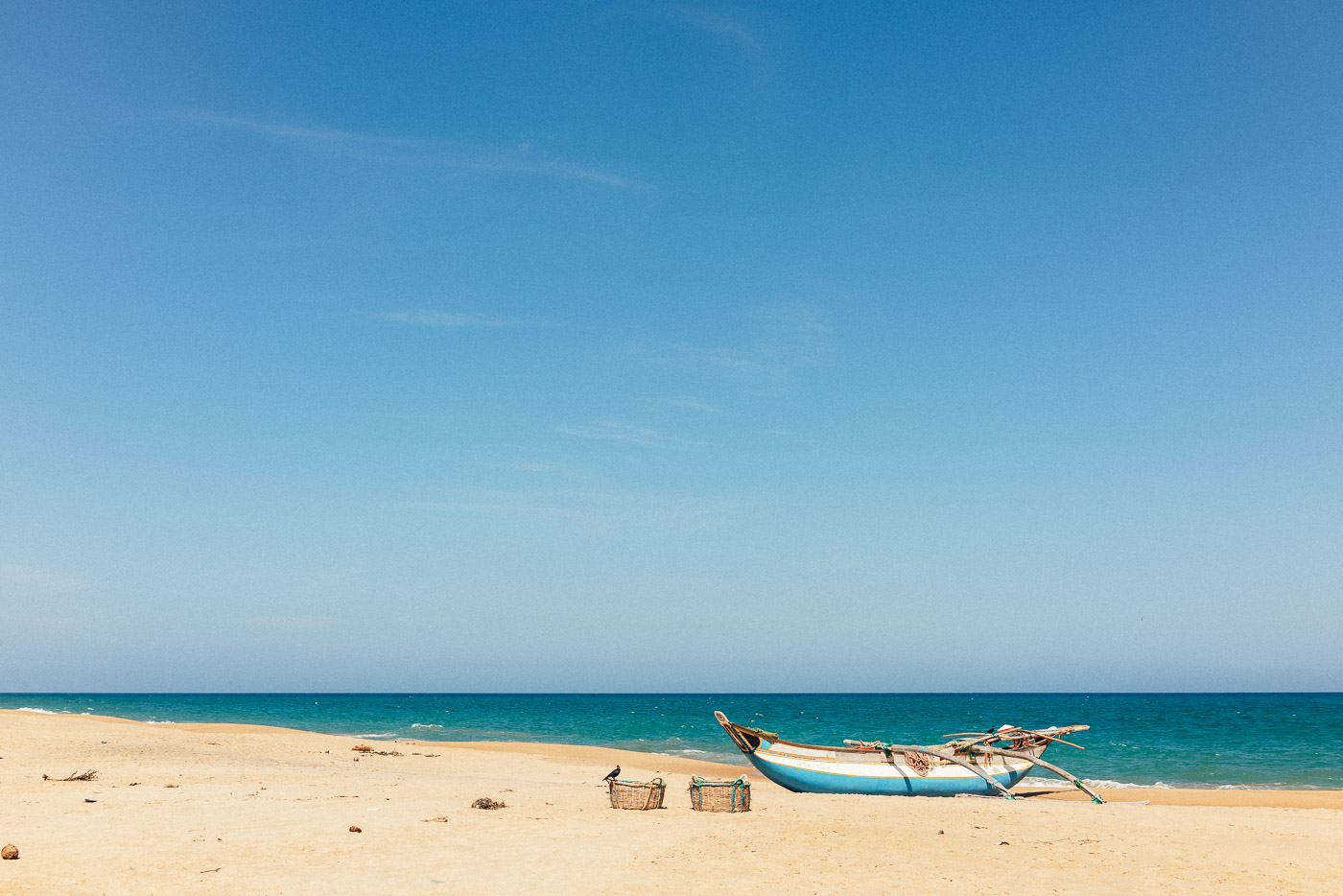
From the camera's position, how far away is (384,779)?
2292 centimetres

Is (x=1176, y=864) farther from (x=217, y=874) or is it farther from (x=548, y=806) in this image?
(x=217, y=874)

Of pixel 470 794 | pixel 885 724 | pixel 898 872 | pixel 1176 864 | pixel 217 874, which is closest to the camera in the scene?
pixel 217 874

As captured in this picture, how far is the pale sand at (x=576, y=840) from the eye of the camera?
11.8 m

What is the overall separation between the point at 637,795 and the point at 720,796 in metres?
1.64

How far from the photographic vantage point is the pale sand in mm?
11836

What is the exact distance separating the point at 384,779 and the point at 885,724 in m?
60.8

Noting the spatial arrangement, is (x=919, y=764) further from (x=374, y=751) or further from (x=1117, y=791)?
(x=374, y=751)

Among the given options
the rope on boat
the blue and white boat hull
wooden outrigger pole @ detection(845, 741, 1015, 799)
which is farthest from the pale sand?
the rope on boat

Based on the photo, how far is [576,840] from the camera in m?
14.6

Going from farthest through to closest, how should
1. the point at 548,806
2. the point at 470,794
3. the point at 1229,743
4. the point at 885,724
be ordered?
the point at 885,724, the point at 1229,743, the point at 470,794, the point at 548,806

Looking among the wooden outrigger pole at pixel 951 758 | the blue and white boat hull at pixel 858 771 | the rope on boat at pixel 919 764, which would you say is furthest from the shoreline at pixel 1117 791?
the wooden outrigger pole at pixel 951 758

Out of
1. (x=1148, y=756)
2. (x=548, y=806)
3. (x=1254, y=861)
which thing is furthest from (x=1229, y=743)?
(x=548, y=806)

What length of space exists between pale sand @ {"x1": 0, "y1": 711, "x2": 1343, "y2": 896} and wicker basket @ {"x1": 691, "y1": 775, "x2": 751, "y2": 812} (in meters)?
0.45

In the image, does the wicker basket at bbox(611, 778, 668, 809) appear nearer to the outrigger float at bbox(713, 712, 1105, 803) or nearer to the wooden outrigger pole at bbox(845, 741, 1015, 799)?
the outrigger float at bbox(713, 712, 1105, 803)
